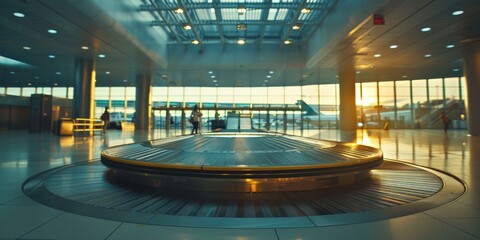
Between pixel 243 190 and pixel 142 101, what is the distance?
2300cm

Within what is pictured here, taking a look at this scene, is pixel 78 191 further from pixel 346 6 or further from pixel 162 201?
pixel 346 6

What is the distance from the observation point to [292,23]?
572 inches

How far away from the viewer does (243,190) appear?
350 centimetres

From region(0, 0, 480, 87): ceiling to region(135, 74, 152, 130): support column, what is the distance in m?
1.34

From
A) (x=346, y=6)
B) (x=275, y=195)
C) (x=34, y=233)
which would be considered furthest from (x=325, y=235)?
(x=346, y=6)

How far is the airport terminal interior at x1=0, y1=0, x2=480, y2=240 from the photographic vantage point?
2.60 m

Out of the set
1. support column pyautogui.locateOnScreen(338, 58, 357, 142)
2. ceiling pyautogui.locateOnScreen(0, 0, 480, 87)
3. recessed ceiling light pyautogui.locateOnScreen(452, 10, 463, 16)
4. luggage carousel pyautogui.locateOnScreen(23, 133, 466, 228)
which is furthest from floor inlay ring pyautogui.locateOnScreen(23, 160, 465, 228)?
support column pyautogui.locateOnScreen(338, 58, 357, 142)

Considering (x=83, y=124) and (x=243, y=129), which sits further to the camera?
(x=83, y=124)

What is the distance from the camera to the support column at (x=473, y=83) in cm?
1630

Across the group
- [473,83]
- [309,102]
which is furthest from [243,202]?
[309,102]

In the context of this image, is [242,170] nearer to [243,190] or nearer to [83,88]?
[243,190]

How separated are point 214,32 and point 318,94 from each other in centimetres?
2040

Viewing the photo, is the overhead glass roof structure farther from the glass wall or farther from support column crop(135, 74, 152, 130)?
the glass wall

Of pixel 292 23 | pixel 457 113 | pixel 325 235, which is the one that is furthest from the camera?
pixel 457 113
